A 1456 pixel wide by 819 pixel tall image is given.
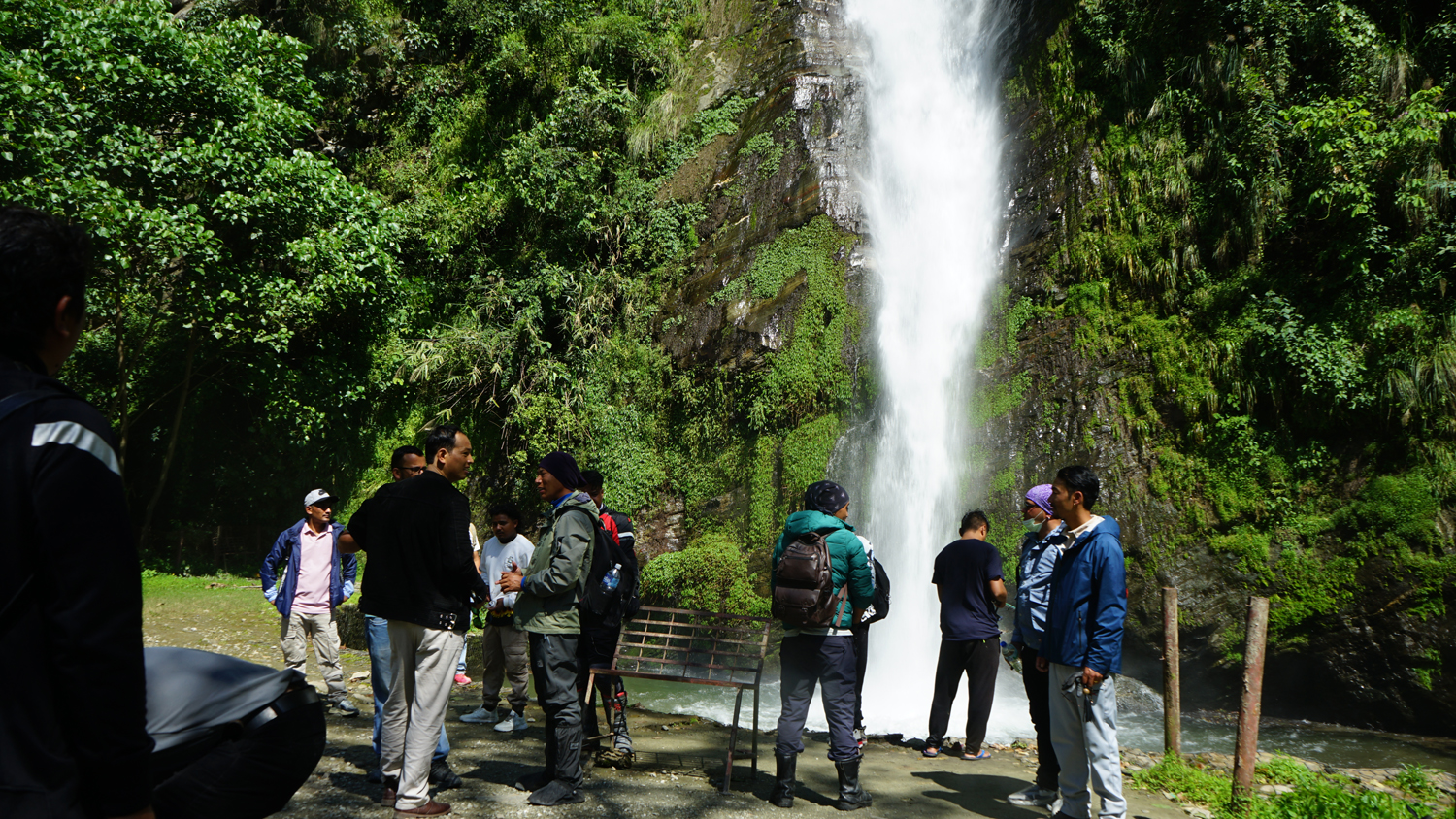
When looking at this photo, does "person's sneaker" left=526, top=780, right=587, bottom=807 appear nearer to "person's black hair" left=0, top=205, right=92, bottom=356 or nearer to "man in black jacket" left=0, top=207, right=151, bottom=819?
"man in black jacket" left=0, top=207, right=151, bottom=819

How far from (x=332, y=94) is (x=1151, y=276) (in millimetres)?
17417

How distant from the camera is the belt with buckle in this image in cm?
203

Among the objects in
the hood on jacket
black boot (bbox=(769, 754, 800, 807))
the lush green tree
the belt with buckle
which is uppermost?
the lush green tree

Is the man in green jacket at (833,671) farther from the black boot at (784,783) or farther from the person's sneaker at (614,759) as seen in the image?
the person's sneaker at (614,759)

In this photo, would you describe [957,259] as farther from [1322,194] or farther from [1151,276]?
[1322,194]

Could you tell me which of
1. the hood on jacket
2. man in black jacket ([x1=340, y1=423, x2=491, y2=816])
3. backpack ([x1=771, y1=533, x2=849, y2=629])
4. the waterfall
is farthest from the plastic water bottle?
the waterfall

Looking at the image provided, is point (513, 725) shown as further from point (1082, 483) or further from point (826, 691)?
point (1082, 483)

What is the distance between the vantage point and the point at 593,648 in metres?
5.68

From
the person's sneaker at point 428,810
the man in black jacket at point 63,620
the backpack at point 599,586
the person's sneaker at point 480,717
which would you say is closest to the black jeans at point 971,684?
the backpack at point 599,586

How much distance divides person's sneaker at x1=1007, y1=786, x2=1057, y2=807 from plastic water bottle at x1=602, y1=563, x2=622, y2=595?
2.95 metres

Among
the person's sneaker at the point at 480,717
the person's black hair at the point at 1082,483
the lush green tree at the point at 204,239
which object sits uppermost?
the lush green tree at the point at 204,239

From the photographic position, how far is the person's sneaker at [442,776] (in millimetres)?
5043

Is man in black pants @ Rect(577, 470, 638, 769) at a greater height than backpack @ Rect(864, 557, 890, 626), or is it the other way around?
backpack @ Rect(864, 557, 890, 626)

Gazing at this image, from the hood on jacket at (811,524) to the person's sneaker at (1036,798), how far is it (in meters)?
2.09
